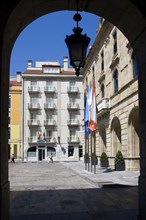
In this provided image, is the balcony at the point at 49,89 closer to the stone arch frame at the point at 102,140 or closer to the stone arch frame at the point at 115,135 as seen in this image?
the stone arch frame at the point at 102,140

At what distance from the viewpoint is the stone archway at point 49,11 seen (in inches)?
229

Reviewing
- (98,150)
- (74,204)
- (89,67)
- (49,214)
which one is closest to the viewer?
(49,214)

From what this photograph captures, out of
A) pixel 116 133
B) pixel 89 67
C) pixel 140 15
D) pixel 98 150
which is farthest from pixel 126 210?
pixel 89 67

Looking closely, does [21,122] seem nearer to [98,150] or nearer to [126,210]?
[98,150]

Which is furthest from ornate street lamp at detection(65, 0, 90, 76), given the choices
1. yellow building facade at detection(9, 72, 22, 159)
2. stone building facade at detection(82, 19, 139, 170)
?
yellow building facade at detection(9, 72, 22, 159)

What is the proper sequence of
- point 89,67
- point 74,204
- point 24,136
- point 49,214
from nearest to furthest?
point 49,214 < point 74,204 < point 89,67 < point 24,136

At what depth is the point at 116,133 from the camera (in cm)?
2988

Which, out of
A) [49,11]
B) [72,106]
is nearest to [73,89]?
[72,106]

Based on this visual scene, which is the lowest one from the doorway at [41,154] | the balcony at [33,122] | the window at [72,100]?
the doorway at [41,154]

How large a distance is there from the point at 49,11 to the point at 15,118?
65.7m

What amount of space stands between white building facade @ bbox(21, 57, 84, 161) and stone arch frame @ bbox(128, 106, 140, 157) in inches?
1624

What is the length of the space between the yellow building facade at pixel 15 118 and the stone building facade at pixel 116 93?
115 feet

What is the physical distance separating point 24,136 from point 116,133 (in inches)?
1525

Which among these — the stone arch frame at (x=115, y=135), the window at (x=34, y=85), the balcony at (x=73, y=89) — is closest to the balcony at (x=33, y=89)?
the window at (x=34, y=85)
